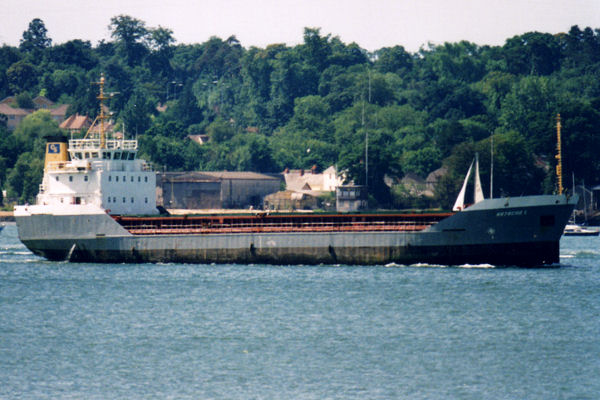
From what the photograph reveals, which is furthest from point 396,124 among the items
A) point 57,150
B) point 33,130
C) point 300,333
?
point 300,333

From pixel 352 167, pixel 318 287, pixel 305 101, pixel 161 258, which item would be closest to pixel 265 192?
pixel 352 167

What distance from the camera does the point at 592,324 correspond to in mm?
43688

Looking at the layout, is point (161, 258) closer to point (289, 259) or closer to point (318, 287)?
point (289, 259)

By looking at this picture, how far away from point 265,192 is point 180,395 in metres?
105

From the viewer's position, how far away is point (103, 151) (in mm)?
65000

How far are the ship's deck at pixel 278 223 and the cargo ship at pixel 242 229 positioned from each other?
54 mm

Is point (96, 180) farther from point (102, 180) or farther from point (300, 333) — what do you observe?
point (300, 333)

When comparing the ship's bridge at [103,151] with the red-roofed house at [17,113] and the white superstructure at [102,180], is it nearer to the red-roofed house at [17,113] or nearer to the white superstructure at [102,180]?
the white superstructure at [102,180]

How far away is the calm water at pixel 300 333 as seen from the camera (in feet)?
111

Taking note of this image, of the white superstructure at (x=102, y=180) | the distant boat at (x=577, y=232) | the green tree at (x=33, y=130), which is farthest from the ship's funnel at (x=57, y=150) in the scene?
the green tree at (x=33, y=130)

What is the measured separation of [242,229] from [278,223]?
77.8 inches

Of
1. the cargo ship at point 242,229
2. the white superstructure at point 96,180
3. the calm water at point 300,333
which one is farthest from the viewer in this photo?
the white superstructure at point 96,180

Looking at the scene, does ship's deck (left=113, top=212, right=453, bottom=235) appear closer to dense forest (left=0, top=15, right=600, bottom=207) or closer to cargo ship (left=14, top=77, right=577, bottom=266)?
cargo ship (left=14, top=77, right=577, bottom=266)

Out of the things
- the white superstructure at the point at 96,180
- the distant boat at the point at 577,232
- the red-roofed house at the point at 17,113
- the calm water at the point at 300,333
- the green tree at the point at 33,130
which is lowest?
the calm water at the point at 300,333
